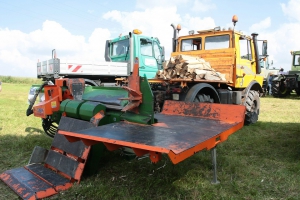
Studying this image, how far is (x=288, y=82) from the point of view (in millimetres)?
14383

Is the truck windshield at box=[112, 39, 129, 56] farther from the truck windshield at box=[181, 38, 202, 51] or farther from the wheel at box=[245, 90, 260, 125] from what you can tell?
the wheel at box=[245, 90, 260, 125]

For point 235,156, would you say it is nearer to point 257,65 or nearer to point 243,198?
point 243,198

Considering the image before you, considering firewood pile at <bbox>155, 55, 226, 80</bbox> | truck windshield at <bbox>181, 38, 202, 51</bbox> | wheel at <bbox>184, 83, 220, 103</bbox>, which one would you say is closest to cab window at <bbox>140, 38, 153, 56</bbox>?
truck windshield at <bbox>181, 38, 202, 51</bbox>

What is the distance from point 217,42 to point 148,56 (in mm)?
2429

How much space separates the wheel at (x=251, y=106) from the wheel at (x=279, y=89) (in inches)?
345

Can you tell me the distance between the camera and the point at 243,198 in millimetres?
2754

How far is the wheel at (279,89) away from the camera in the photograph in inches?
578

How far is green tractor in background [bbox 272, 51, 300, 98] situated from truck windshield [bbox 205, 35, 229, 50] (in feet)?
32.3

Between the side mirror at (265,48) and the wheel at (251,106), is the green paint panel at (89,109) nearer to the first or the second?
the wheel at (251,106)

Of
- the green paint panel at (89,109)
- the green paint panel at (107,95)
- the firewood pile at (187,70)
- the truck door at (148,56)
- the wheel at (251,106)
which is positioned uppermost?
the truck door at (148,56)

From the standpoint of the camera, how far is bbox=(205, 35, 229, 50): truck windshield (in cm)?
614

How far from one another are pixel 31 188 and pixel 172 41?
5.30 m

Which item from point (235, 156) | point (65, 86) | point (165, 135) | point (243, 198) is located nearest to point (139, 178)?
point (165, 135)

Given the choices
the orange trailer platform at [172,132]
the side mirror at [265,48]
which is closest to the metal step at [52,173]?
the orange trailer platform at [172,132]
